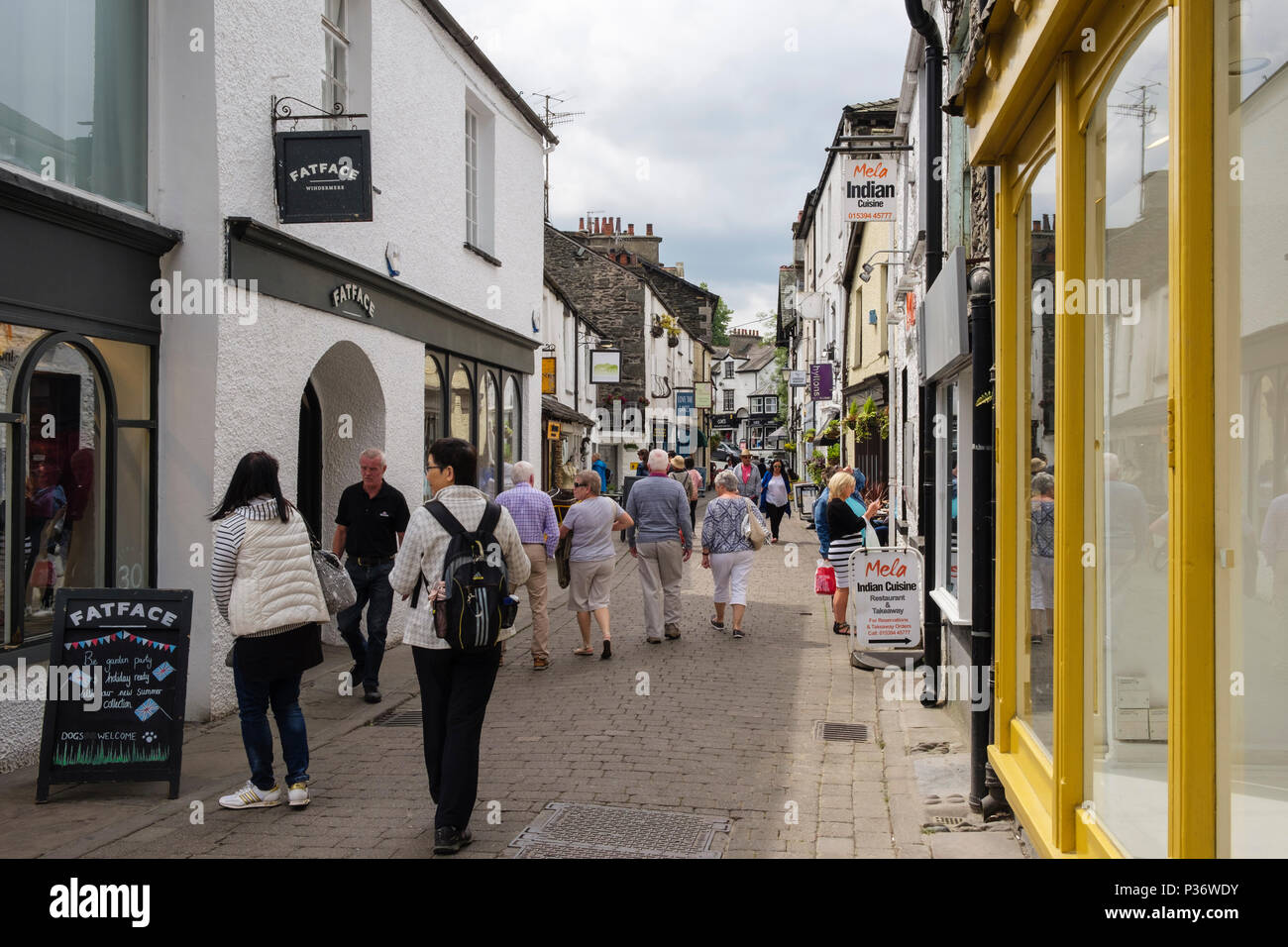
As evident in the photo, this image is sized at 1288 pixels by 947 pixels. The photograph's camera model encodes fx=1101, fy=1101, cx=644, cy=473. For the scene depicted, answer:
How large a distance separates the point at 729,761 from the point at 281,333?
4711 millimetres

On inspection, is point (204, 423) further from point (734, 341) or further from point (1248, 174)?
point (734, 341)

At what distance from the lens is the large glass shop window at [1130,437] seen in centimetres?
283

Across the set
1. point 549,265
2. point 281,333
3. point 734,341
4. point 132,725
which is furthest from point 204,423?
point 734,341

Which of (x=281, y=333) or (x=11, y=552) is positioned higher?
(x=281, y=333)

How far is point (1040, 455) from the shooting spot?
4.30m

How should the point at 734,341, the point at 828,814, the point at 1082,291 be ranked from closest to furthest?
1. the point at 1082,291
2. the point at 828,814
3. the point at 734,341

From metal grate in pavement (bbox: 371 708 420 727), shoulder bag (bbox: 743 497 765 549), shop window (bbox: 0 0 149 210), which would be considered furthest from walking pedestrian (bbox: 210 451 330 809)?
shoulder bag (bbox: 743 497 765 549)

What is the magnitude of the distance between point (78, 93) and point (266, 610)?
366 centimetres

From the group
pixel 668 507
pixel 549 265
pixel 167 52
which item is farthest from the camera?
pixel 549 265

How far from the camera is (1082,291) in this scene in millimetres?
3717

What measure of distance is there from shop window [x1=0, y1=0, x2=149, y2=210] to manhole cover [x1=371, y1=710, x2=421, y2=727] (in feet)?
12.7

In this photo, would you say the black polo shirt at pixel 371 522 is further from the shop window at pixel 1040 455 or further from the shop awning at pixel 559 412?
the shop awning at pixel 559 412

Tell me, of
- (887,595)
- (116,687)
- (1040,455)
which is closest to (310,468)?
(116,687)
